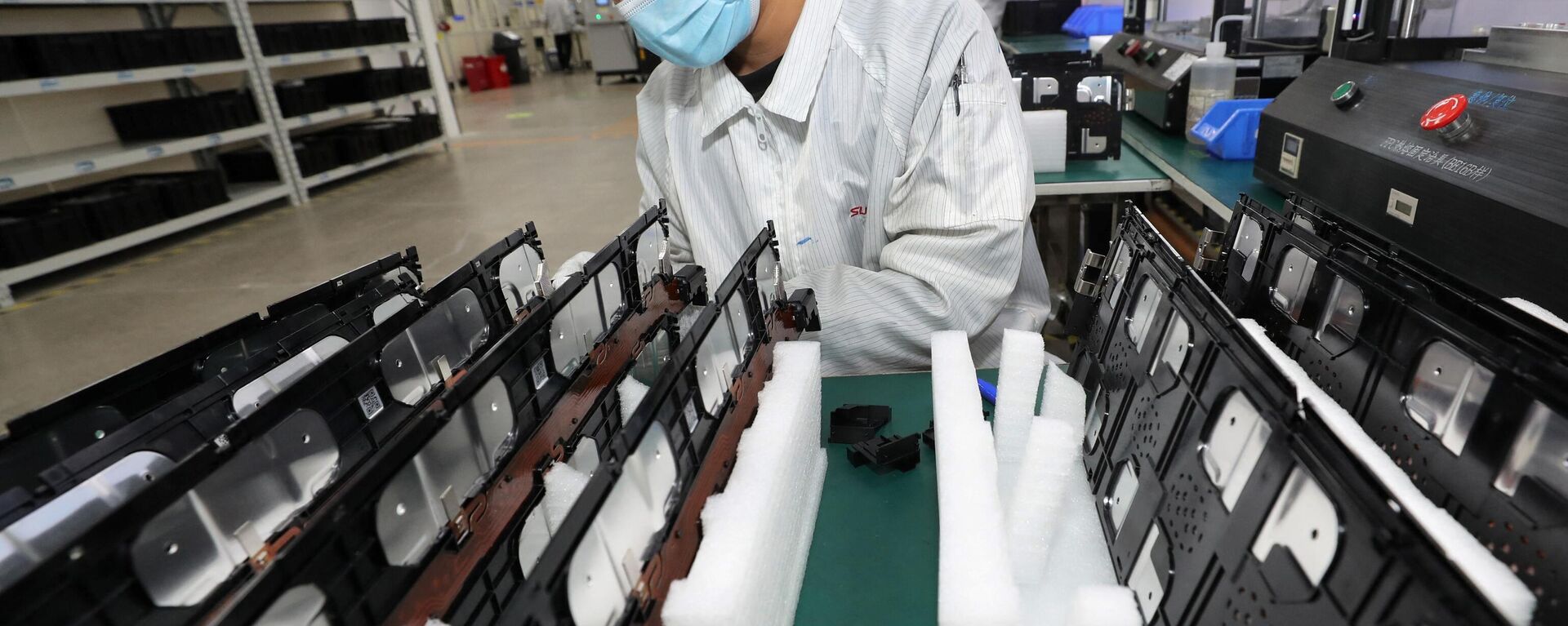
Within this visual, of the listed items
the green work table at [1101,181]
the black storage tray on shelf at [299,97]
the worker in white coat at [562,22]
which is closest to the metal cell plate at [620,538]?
the green work table at [1101,181]

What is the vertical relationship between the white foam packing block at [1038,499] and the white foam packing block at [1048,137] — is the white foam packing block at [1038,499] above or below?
below

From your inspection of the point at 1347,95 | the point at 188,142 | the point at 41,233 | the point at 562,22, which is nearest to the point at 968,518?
the point at 1347,95

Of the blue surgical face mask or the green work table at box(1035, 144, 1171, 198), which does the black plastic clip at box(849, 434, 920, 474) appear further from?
the green work table at box(1035, 144, 1171, 198)

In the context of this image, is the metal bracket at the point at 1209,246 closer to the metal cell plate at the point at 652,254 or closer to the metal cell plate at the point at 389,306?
the metal cell plate at the point at 652,254

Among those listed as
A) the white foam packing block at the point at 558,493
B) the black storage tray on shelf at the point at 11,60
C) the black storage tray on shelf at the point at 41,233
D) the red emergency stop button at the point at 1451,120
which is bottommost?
the black storage tray on shelf at the point at 41,233

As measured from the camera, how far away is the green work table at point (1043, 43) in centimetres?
354

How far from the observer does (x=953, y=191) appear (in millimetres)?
1140

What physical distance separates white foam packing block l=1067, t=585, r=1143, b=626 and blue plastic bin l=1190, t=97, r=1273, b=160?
1.69 m

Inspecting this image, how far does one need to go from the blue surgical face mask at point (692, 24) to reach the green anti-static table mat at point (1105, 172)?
3.26 ft

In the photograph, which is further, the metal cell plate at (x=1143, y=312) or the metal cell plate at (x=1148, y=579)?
the metal cell plate at (x=1143, y=312)

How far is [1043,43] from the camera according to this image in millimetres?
3996

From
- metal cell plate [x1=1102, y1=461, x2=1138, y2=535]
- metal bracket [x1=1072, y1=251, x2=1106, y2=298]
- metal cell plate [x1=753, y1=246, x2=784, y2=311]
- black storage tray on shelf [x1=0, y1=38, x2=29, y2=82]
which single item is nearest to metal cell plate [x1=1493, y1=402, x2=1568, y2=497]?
metal cell plate [x1=1102, y1=461, x2=1138, y2=535]

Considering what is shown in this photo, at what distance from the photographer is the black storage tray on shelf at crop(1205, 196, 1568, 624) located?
45 cm


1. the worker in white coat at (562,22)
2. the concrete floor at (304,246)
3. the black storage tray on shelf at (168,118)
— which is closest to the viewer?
the concrete floor at (304,246)
